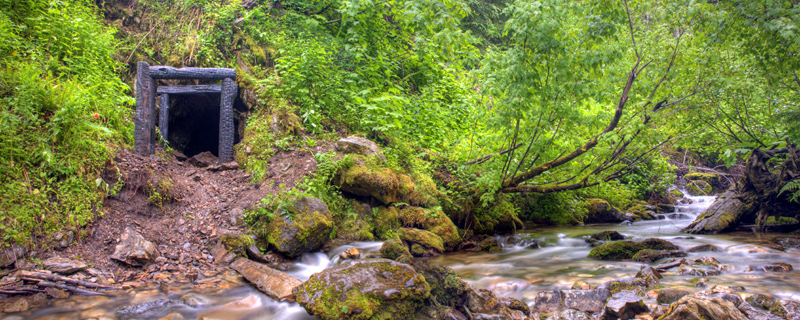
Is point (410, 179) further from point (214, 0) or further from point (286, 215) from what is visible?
point (214, 0)

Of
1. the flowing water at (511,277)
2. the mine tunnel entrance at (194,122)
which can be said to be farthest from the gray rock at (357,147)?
the mine tunnel entrance at (194,122)

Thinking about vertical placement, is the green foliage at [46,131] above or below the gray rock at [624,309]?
above

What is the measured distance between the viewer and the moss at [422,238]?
654cm

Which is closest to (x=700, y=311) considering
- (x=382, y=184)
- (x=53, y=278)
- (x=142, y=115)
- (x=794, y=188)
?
(x=382, y=184)

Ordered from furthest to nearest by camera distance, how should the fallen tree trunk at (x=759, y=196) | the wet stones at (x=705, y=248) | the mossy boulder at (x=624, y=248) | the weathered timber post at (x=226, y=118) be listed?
the weathered timber post at (x=226, y=118) → the fallen tree trunk at (x=759, y=196) → the wet stones at (x=705, y=248) → the mossy boulder at (x=624, y=248)

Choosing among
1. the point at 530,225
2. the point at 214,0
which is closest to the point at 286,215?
the point at 530,225

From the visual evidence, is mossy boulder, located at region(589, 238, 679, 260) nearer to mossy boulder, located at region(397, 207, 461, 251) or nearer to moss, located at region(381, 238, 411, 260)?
mossy boulder, located at region(397, 207, 461, 251)

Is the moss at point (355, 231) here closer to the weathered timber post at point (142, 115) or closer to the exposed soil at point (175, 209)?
the exposed soil at point (175, 209)

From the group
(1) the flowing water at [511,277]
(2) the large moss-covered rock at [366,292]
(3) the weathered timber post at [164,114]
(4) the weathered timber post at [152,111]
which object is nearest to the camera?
(2) the large moss-covered rock at [366,292]

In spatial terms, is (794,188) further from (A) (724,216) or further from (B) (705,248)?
(B) (705,248)

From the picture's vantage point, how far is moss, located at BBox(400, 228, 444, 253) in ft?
21.4

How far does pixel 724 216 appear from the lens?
838cm

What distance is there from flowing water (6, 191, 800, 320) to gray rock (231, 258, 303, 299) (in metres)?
0.10

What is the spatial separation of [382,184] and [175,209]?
11.2ft
